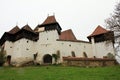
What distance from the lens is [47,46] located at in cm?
4297

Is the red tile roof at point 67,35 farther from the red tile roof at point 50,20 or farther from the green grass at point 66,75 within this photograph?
the green grass at point 66,75

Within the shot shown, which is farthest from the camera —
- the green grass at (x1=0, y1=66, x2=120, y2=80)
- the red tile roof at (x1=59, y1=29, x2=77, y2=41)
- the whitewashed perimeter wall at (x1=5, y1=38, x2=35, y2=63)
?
the red tile roof at (x1=59, y1=29, x2=77, y2=41)

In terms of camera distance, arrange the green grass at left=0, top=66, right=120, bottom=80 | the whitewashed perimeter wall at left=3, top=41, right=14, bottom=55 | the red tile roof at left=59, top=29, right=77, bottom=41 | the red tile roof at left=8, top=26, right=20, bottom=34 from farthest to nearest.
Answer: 1. the red tile roof at left=8, top=26, right=20, bottom=34
2. the red tile roof at left=59, top=29, right=77, bottom=41
3. the whitewashed perimeter wall at left=3, top=41, right=14, bottom=55
4. the green grass at left=0, top=66, right=120, bottom=80

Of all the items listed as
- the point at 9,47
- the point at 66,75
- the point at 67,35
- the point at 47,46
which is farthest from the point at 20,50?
the point at 66,75

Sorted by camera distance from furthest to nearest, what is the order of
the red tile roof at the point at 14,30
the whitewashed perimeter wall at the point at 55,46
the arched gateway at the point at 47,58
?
the red tile roof at the point at 14,30
the whitewashed perimeter wall at the point at 55,46
the arched gateway at the point at 47,58

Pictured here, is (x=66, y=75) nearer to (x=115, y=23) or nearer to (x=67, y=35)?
(x=115, y=23)

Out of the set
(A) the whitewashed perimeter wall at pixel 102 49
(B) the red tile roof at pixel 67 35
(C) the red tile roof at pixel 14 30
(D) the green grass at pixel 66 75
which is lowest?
(D) the green grass at pixel 66 75

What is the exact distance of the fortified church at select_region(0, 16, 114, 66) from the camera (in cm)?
4219

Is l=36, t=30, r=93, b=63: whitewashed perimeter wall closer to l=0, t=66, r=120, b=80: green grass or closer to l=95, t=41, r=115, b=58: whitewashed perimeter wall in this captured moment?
l=95, t=41, r=115, b=58: whitewashed perimeter wall

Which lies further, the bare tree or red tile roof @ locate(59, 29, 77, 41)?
red tile roof @ locate(59, 29, 77, 41)

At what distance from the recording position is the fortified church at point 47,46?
42188 mm

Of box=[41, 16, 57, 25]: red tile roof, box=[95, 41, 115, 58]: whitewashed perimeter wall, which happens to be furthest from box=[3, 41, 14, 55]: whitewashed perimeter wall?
box=[95, 41, 115, 58]: whitewashed perimeter wall

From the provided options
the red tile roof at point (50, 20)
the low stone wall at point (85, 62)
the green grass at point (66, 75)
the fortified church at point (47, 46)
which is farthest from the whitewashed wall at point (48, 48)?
the green grass at point (66, 75)

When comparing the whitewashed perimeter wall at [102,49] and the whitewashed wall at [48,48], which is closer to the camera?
the whitewashed wall at [48,48]
